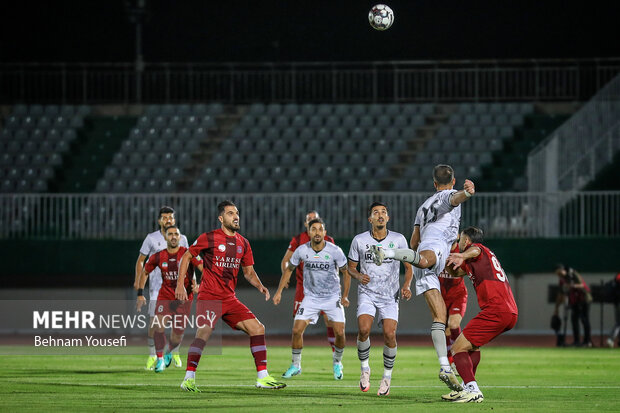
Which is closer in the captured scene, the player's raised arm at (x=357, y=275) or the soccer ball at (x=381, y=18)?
the player's raised arm at (x=357, y=275)

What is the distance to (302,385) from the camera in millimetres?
13656

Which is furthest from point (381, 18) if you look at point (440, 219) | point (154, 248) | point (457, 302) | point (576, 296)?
point (440, 219)

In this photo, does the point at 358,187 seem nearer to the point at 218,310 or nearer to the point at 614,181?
the point at 614,181

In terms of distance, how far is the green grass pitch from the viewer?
11.2 metres

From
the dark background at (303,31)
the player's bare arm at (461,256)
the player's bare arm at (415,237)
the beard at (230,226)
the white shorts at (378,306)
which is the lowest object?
the white shorts at (378,306)

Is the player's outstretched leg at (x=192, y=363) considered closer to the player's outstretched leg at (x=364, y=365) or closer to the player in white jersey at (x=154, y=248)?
the player's outstretched leg at (x=364, y=365)

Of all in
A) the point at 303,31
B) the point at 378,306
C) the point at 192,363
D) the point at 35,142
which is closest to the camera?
the point at 192,363

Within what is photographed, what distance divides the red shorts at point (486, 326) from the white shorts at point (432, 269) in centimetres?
103

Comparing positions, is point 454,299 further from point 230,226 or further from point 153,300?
point 153,300

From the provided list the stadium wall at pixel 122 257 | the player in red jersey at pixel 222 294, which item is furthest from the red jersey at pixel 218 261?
the stadium wall at pixel 122 257

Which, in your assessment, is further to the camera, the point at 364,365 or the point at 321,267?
the point at 321,267

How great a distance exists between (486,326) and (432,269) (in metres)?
1.24

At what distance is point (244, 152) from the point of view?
3103 centimetres

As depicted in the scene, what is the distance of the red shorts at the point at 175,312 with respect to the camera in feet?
52.5
